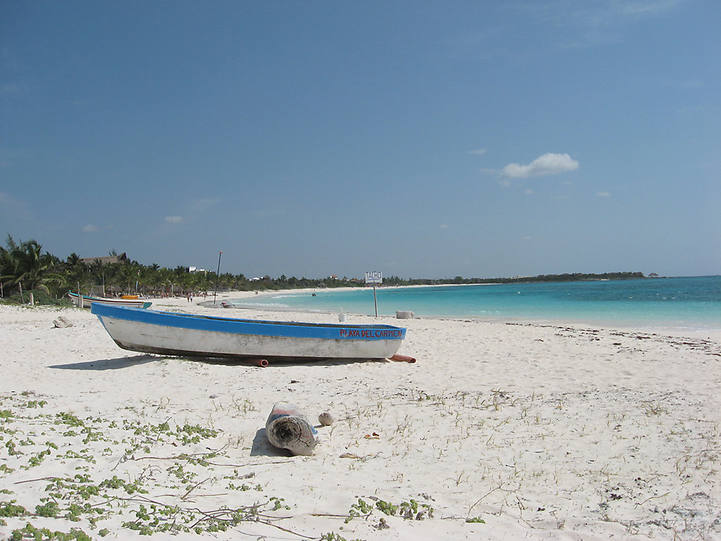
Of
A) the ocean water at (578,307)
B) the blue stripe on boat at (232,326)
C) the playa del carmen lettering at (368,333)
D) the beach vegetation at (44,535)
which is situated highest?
the blue stripe on boat at (232,326)

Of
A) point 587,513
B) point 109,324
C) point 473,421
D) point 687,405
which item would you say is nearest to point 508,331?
point 687,405

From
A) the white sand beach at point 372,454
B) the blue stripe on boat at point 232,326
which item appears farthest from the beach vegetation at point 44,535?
the blue stripe on boat at point 232,326

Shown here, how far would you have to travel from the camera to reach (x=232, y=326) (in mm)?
9734

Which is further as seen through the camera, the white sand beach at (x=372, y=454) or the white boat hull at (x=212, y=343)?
the white boat hull at (x=212, y=343)

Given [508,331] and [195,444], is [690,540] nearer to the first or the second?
[195,444]

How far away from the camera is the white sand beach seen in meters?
3.22

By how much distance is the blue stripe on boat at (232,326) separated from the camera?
952 cm

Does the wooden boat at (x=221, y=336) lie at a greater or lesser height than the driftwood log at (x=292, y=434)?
greater

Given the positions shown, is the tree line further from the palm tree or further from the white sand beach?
the white sand beach

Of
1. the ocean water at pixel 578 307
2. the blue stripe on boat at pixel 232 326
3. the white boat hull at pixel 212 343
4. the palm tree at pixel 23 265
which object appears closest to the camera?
the blue stripe on boat at pixel 232 326

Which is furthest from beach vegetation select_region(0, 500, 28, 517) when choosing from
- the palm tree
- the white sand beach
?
the palm tree

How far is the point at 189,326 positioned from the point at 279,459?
5.73 metres

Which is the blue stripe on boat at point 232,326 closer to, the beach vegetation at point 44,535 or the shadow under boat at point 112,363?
the shadow under boat at point 112,363

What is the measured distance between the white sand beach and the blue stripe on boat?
86 centimetres
